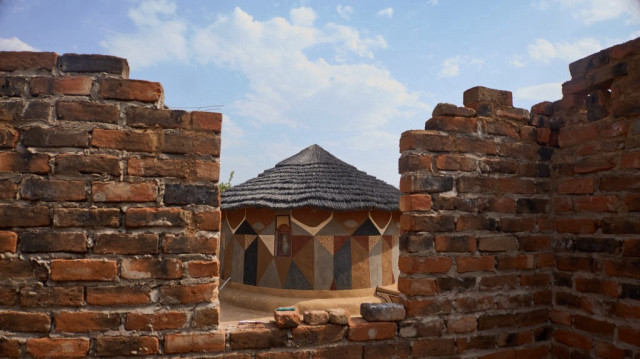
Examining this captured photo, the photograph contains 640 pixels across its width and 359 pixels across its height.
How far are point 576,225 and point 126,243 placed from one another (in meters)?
2.85

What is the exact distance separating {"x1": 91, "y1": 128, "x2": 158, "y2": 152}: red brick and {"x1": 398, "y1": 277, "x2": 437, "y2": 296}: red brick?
1.68 m

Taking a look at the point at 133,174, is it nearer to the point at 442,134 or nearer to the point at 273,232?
the point at 442,134

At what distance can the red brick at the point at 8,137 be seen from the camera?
188cm

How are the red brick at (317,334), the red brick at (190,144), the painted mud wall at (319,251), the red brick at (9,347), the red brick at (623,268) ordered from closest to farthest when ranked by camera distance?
the red brick at (9,347) → the red brick at (190,144) → the red brick at (317,334) → the red brick at (623,268) → the painted mud wall at (319,251)

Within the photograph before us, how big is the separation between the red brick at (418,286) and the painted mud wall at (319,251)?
4.85m

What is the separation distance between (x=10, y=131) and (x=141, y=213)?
76cm

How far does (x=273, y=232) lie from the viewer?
747 centimetres

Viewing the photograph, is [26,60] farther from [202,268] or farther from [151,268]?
[202,268]

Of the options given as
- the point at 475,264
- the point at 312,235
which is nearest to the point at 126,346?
the point at 475,264

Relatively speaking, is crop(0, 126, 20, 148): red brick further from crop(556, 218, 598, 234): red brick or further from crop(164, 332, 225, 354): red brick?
crop(556, 218, 598, 234): red brick

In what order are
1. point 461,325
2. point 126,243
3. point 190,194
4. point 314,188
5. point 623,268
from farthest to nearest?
point 314,188 < point 461,325 < point 623,268 < point 190,194 < point 126,243

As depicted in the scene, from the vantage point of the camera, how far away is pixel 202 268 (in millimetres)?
2010

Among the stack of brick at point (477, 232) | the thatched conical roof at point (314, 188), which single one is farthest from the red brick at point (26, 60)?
the thatched conical roof at point (314, 188)

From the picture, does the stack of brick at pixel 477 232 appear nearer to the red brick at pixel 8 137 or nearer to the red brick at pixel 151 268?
the red brick at pixel 151 268
